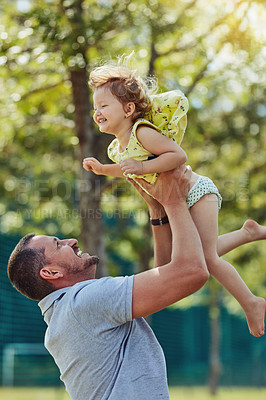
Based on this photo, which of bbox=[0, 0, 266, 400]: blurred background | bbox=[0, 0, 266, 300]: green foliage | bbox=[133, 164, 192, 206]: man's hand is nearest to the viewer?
bbox=[133, 164, 192, 206]: man's hand

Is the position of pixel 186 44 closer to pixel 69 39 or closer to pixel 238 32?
pixel 238 32

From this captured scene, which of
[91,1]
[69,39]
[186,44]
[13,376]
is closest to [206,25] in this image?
[186,44]

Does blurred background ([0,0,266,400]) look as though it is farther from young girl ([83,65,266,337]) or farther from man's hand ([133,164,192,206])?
man's hand ([133,164,192,206])

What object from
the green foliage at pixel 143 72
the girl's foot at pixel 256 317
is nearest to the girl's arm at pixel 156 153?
the girl's foot at pixel 256 317

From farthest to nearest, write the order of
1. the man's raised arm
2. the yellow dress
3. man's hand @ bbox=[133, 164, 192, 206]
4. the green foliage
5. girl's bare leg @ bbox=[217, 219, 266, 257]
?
the green foliage → girl's bare leg @ bbox=[217, 219, 266, 257] → the yellow dress → man's hand @ bbox=[133, 164, 192, 206] → the man's raised arm

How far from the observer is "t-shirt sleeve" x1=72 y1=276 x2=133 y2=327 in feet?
6.40

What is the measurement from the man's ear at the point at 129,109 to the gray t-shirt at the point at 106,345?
76 cm

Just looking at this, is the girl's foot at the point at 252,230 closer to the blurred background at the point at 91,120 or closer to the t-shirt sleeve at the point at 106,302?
the t-shirt sleeve at the point at 106,302

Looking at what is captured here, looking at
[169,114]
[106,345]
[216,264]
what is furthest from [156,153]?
[106,345]

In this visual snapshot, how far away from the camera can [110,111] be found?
7.95ft

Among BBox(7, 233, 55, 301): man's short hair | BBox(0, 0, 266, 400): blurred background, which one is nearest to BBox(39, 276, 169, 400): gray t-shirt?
BBox(7, 233, 55, 301): man's short hair

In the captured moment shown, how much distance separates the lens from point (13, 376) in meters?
10.1

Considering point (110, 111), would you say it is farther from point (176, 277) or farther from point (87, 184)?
point (87, 184)

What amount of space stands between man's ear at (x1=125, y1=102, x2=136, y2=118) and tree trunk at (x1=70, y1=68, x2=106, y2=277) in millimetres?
4180
